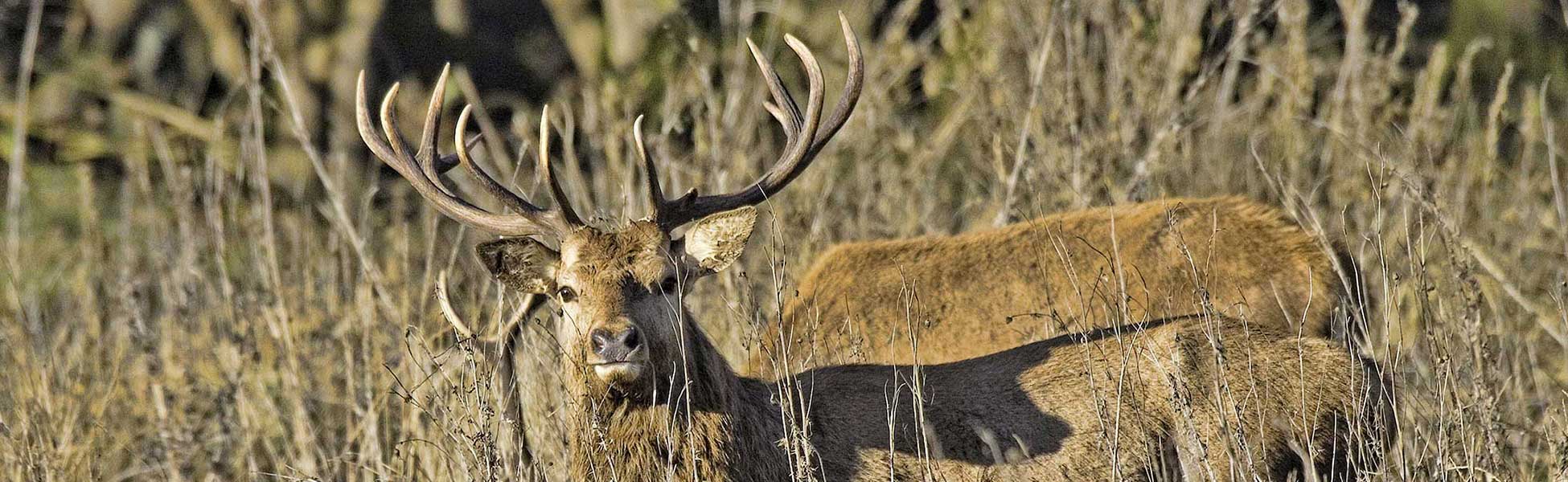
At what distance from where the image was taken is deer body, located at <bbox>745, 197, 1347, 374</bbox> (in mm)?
5371

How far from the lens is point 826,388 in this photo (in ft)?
15.9

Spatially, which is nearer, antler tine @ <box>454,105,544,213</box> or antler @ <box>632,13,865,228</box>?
antler tine @ <box>454,105,544,213</box>

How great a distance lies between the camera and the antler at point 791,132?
4.72 meters

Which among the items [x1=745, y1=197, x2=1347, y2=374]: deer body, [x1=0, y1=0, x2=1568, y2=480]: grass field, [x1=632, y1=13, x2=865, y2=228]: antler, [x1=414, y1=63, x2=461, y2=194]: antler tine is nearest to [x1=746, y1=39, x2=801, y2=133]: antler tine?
[x1=632, y1=13, x2=865, y2=228]: antler

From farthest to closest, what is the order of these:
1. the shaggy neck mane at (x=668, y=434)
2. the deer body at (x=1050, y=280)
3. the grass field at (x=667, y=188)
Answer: the deer body at (x=1050, y=280)
the grass field at (x=667, y=188)
the shaggy neck mane at (x=668, y=434)

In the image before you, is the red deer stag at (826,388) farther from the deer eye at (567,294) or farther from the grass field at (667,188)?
the grass field at (667,188)

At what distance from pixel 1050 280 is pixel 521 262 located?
195 cm

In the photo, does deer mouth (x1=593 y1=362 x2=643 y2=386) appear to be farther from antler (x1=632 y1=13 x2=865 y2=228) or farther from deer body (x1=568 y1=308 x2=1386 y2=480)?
antler (x1=632 y1=13 x2=865 y2=228)

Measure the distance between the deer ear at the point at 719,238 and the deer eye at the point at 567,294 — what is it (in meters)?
0.39

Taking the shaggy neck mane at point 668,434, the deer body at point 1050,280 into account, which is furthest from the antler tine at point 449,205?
the deer body at point 1050,280

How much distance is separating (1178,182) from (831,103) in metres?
2.30

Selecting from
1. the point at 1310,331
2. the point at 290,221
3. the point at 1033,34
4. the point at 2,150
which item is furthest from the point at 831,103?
the point at 2,150

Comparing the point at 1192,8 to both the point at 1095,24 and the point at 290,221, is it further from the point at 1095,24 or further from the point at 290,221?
the point at 290,221

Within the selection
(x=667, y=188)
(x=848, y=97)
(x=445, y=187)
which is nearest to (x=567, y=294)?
(x=445, y=187)
